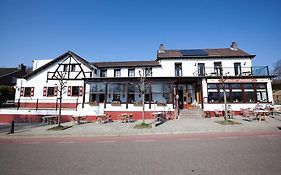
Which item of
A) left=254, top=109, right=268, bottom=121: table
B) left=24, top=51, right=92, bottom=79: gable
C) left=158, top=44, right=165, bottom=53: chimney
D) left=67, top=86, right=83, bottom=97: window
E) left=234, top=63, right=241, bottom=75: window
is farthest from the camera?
left=158, top=44, right=165, bottom=53: chimney

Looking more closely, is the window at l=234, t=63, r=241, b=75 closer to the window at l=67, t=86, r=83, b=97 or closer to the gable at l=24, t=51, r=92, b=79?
the gable at l=24, t=51, r=92, b=79

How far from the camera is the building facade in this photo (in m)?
18.8

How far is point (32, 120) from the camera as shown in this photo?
57.7ft

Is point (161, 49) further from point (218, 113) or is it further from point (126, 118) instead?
point (126, 118)

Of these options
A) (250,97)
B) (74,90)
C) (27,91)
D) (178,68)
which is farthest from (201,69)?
(27,91)

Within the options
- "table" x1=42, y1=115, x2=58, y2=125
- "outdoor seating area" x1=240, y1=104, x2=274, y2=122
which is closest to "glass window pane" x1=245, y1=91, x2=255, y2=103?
"outdoor seating area" x1=240, y1=104, x2=274, y2=122

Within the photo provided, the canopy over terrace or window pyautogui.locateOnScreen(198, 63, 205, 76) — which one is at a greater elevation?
window pyautogui.locateOnScreen(198, 63, 205, 76)

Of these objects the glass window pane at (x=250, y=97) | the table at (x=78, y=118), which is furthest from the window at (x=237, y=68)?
the table at (x=78, y=118)

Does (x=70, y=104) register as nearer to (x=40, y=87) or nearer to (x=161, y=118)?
(x=40, y=87)

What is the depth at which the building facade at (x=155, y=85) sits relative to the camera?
1875 centimetres

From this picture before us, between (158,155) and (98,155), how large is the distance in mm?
2134

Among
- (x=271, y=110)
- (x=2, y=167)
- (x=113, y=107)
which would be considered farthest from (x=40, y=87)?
(x=271, y=110)

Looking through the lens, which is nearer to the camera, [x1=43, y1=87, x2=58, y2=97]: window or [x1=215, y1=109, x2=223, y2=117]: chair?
[x1=215, y1=109, x2=223, y2=117]: chair

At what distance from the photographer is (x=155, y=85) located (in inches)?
840
